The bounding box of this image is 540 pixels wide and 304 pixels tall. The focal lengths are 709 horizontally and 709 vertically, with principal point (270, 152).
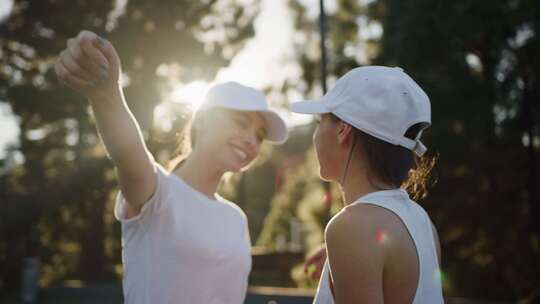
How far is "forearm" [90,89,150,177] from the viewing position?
7.82ft

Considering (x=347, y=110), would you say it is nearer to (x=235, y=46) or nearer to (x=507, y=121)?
(x=507, y=121)

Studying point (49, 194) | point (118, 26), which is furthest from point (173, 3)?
point (49, 194)

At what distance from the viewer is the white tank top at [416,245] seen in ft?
6.96

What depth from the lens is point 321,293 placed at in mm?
2195

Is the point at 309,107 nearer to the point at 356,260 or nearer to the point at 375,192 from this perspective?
the point at 375,192

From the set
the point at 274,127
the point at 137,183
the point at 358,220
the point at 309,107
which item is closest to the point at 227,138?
the point at 274,127

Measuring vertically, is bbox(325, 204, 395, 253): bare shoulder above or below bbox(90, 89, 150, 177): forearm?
below

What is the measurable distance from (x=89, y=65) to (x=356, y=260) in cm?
102

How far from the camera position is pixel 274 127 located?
377cm

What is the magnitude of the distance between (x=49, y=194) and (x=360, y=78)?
2147 centimetres

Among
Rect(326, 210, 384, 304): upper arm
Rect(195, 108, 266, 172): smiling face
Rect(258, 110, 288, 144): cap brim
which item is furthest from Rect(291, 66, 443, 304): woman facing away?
Rect(258, 110, 288, 144): cap brim

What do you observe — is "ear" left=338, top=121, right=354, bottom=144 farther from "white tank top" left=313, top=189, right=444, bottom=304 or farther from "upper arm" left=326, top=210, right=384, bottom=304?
"upper arm" left=326, top=210, right=384, bottom=304

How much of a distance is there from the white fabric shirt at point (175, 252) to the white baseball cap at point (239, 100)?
504 mm

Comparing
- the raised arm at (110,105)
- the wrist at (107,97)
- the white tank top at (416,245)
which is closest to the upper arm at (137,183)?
the raised arm at (110,105)
